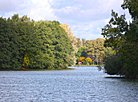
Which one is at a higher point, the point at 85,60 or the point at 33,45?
the point at 33,45

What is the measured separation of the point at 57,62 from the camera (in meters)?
97.2

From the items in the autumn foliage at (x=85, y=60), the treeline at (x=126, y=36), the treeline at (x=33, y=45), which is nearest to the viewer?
the treeline at (x=126, y=36)

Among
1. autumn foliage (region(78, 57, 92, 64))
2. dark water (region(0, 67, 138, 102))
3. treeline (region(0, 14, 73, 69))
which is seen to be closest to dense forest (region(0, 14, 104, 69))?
treeline (region(0, 14, 73, 69))

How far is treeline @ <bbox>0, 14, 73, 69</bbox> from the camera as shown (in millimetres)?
82688

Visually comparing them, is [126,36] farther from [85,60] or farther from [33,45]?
[85,60]

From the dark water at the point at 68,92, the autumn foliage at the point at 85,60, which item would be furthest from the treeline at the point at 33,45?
the autumn foliage at the point at 85,60

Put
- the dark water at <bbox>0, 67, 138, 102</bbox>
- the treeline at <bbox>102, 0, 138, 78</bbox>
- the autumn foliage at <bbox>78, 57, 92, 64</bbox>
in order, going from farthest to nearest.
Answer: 1. the autumn foliage at <bbox>78, 57, 92, 64</bbox>
2. the treeline at <bbox>102, 0, 138, 78</bbox>
3. the dark water at <bbox>0, 67, 138, 102</bbox>

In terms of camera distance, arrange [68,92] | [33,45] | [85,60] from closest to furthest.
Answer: [68,92] < [33,45] < [85,60]

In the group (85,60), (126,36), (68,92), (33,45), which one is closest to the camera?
(68,92)

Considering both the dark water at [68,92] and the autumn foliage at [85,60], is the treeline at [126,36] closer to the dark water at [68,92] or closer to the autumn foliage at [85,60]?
the dark water at [68,92]

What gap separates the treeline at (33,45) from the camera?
82.7 meters

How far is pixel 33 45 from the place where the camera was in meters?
88.2

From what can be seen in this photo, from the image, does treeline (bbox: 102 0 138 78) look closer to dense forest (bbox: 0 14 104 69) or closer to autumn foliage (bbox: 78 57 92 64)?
dense forest (bbox: 0 14 104 69)

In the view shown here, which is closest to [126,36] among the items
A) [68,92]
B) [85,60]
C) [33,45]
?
[68,92]
